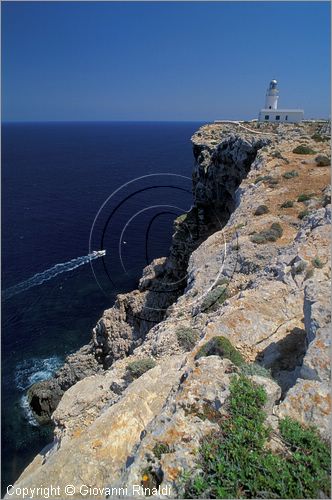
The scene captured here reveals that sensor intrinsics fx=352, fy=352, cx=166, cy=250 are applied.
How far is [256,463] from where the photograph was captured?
7309 millimetres

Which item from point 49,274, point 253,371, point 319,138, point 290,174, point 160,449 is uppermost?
point 319,138

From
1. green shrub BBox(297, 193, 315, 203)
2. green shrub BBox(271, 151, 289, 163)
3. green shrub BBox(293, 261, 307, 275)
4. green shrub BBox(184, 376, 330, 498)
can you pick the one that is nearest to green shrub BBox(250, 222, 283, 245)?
green shrub BBox(297, 193, 315, 203)

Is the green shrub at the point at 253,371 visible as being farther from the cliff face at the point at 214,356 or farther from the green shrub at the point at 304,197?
the green shrub at the point at 304,197

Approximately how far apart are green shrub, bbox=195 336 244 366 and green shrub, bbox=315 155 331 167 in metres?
28.2

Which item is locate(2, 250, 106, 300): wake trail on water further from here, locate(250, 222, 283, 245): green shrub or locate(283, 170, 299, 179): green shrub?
locate(250, 222, 283, 245): green shrub

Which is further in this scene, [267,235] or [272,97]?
[272,97]

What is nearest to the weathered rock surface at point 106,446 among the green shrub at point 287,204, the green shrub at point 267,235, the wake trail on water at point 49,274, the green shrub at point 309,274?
the green shrub at point 309,274

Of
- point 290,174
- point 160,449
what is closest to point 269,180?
point 290,174

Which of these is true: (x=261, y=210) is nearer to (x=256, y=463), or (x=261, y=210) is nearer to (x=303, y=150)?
(x=303, y=150)

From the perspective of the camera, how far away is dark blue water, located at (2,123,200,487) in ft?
121

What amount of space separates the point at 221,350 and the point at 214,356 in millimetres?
1754

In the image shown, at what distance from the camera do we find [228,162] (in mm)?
46125

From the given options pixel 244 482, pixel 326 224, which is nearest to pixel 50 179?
pixel 326 224

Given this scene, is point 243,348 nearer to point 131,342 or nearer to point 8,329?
point 131,342
